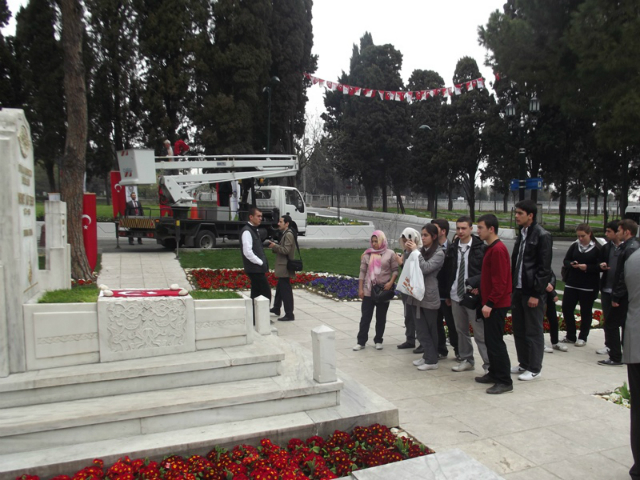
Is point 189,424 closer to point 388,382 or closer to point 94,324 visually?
→ point 94,324

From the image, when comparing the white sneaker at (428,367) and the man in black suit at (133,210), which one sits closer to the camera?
the white sneaker at (428,367)

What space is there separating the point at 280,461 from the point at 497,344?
8.93ft

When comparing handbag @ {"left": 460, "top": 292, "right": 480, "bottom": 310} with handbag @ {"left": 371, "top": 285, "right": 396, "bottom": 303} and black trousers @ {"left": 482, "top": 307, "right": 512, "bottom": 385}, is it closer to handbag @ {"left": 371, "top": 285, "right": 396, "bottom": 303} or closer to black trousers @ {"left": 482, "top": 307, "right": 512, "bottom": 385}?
black trousers @ {"left": 482, "top": 307, "right": 512, "bottom": 385}

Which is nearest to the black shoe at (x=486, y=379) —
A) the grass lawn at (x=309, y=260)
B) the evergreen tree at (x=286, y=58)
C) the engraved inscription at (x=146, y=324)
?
the engraved inscription at (x=146, y=324)

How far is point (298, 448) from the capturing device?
3.81m

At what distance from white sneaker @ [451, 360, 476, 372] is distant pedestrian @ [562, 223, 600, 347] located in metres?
2.20

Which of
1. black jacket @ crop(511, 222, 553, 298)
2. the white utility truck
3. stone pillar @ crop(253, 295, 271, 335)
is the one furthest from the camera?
the white utility truck

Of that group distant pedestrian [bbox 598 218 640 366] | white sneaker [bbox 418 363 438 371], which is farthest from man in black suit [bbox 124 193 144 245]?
distant pedestrian [bbox 598 218 640 366]

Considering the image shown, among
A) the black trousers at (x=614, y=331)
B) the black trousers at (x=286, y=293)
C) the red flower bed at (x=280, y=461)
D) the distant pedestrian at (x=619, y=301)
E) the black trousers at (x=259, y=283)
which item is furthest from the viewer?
the black trousers at (x=286, y=293)

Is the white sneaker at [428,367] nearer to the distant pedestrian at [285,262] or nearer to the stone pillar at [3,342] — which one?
the distant pedestrian at [285,262]

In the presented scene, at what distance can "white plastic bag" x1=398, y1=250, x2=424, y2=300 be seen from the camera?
19.0 feet

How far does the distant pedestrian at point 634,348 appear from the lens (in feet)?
11.0

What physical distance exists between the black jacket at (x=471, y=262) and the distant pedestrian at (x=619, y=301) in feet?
5.85

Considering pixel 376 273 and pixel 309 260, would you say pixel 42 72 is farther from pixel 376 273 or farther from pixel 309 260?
pixel 376 273
